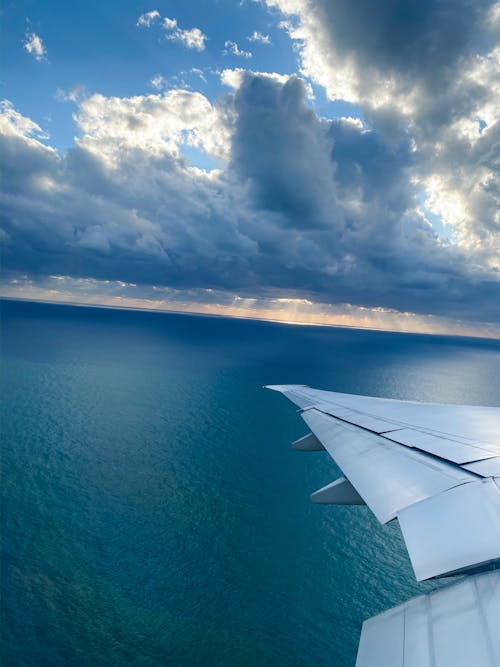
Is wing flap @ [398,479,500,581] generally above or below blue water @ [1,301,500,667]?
above

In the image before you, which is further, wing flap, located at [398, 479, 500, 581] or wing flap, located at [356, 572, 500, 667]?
wing flap, located at [398, 479, 500, 581]

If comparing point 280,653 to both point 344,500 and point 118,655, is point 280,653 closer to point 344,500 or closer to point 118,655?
point 118,655

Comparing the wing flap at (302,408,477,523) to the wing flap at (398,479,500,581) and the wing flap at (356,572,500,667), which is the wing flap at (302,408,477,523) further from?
the wing flap at (356,572,500,667)

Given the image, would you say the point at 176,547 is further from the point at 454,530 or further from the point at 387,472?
the point at 454,530

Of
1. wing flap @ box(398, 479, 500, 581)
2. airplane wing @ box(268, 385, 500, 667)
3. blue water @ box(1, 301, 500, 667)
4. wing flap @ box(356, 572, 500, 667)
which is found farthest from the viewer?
blue water @ box(1, 301, 500, 667)

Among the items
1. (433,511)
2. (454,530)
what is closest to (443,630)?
(454,530)

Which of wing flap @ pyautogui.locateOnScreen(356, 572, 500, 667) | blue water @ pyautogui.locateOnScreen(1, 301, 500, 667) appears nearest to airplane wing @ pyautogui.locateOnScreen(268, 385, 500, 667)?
wing flap @ pyautogui.locateOnScreen(356, 572, 500, 667)

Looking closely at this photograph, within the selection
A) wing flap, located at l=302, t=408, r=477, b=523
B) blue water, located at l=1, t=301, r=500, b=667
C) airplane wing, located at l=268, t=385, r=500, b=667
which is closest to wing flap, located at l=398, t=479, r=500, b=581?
airplane wing, located at l=268, t=385, r=500, b=667

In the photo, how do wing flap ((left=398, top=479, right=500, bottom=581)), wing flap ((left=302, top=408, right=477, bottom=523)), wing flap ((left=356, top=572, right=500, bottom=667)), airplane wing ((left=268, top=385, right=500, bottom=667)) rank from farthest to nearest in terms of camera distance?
wing flap ((left=302, top=408, right=477, bottom=523)), wing flap ((left=398, top=479, right=500, bottom=581)), airplane wing ((left=268, top=385, right=500, bottom=667)), wing flap ((left=356, top=572, right=500, bottom=667))

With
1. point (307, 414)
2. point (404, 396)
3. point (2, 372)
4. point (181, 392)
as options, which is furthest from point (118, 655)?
point (404, 396)
